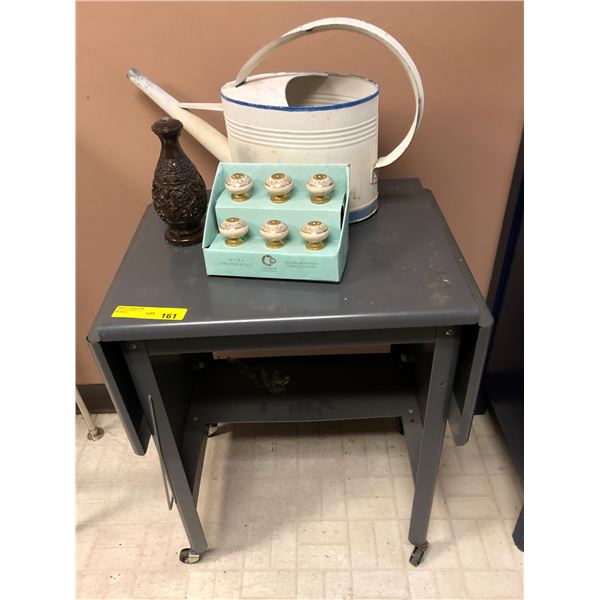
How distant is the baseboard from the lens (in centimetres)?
164

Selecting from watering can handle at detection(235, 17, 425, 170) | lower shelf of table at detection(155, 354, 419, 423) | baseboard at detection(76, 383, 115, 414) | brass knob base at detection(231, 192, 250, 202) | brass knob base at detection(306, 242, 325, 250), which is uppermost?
watering can handle at detection(235, 17, 425, 170)

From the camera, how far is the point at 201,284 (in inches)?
34.6

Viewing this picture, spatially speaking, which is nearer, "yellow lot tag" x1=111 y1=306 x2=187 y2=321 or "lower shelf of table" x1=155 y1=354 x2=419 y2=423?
"yellow lot tag" x1=111 y1=306 x2=187 y2=321

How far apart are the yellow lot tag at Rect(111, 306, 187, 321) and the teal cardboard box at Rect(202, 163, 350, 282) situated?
107 mm

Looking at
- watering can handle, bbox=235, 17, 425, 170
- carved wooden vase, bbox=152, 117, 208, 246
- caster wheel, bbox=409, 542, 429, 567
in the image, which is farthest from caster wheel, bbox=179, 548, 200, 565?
watering can handle, bbox=235, 17, 425, 170

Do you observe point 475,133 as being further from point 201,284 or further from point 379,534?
point 379,534

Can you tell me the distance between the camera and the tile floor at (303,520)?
1.22 meters

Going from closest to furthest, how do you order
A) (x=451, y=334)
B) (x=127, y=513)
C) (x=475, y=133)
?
(x=451, y=334), (x=475, y=133), (x=127, y=513)

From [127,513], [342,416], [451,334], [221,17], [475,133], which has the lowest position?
[127,513]

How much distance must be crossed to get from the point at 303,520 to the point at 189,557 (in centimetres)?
30

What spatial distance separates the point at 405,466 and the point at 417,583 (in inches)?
12.7

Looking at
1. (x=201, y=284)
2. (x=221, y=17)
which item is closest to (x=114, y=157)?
(x=221, y=17)

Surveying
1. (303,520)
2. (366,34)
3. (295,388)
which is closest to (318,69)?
(366,34)

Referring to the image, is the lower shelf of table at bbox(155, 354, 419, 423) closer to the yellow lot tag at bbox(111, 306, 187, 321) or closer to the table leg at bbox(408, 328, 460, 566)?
the table leg at bbox(408, 328, 460, 566)
